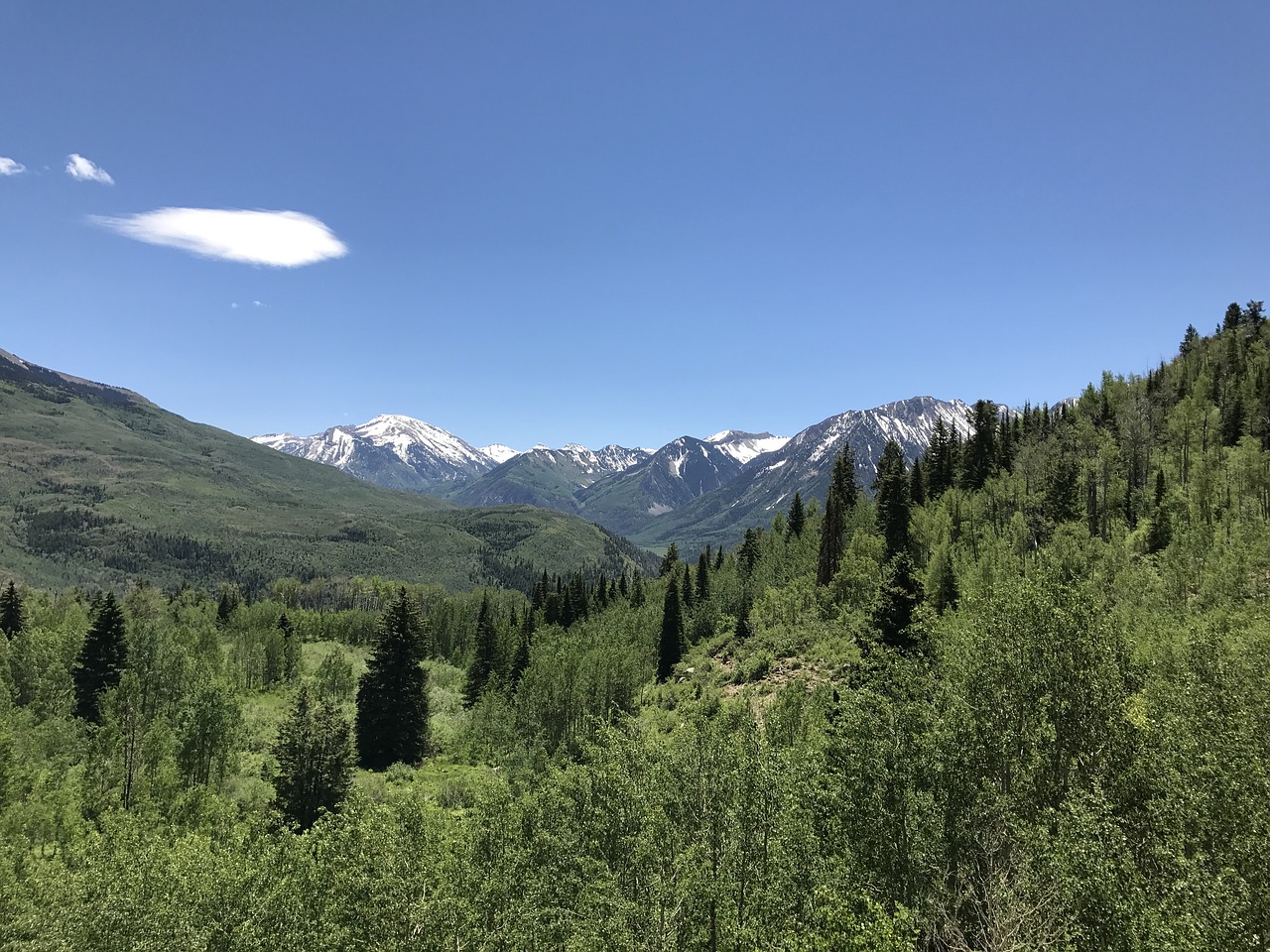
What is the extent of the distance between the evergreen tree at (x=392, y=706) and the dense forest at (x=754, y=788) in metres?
0.32

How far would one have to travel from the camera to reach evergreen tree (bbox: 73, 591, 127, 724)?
6900 cm

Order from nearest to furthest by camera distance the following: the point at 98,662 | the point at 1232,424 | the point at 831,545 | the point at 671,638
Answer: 1. the point at 98,662
2. the point at 831,545
3. the point at 671,638
4. the point at 1232,424

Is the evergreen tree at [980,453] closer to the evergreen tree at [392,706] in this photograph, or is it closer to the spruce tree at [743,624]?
the spruce tree at [743,624]

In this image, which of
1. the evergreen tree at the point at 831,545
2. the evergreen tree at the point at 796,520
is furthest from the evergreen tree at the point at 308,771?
the evergreen tree at the point at 796,520

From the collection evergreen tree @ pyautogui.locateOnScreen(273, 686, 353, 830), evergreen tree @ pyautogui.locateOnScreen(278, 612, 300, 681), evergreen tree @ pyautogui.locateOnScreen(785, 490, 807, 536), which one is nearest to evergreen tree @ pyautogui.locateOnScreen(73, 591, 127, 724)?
evergreen tree @ pyautogui.locateOnScreen(278, 612, 300, 681)

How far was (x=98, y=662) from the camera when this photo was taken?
7000 cm


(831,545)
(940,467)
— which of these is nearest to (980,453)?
(940,467)

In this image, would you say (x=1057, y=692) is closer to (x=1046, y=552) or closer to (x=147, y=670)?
(x=1046, y=552)

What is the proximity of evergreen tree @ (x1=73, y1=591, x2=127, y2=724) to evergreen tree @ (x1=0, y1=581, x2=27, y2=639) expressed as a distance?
1110 inches

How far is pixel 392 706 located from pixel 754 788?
53569mm

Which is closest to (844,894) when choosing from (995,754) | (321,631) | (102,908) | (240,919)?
(995,754)

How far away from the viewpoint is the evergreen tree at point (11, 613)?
8656cm

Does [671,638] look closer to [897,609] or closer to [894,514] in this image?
[894,514]

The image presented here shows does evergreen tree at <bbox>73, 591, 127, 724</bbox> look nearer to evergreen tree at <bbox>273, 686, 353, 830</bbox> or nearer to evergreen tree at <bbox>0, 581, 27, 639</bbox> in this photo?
evergreen tree at <bbox>0, 581, 27, 639</bbox>
